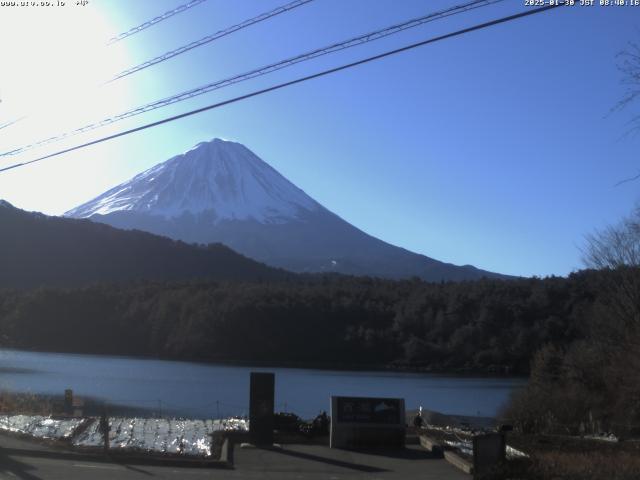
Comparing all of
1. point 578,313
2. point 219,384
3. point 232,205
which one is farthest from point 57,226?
point 232,205

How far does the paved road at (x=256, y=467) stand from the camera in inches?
523

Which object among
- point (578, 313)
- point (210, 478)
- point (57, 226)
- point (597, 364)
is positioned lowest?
point (210, 478)

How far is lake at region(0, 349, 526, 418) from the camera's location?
38.6m

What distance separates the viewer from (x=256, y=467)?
14.8 m

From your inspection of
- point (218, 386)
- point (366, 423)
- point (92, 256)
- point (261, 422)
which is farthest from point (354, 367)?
point (261, 422)

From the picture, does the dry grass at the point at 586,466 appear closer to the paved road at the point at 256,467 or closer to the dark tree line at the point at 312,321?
the paved road at the point at 256,467

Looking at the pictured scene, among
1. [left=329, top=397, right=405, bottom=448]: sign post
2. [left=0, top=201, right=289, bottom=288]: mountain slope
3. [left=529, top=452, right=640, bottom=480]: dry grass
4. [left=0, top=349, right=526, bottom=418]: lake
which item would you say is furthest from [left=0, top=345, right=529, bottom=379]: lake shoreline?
[left=529, top=452, right=640, bottom=480]: dry grass

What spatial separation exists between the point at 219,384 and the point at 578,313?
22.5 metres

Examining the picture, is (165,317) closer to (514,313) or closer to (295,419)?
(514,313)

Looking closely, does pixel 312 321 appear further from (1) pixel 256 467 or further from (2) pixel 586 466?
(2) pixel 586 466

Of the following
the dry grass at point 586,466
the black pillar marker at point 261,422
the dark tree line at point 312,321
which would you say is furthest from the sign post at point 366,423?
the dark tree line at point 312,321

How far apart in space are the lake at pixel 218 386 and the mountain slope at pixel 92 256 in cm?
3481

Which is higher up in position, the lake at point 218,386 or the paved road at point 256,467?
the lake at point 218,386

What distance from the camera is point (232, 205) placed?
630 ft
